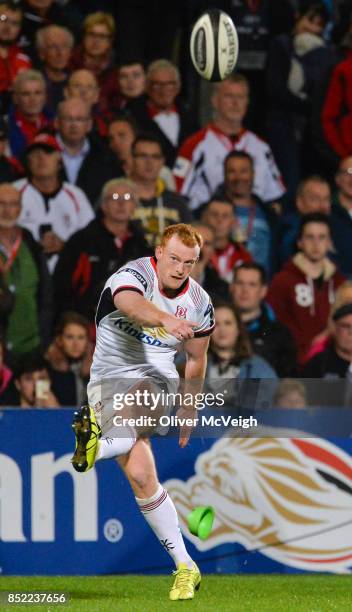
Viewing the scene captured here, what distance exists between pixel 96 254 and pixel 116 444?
3778 millimetres

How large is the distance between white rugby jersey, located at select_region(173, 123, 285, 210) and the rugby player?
459 centimetres

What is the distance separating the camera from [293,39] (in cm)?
1478

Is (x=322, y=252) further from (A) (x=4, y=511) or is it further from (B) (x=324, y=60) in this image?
(A) (x=4, y=511)

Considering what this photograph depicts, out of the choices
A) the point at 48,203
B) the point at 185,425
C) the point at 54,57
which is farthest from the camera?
the point at 54,57

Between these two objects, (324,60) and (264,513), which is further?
(324,60)

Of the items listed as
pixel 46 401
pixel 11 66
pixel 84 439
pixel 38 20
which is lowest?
pixel 46 401

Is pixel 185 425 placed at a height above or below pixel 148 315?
below

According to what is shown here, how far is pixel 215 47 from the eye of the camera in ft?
42.2

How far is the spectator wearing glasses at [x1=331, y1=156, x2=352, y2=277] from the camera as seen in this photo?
44.5ft

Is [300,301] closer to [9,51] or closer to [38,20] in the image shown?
[9,51]

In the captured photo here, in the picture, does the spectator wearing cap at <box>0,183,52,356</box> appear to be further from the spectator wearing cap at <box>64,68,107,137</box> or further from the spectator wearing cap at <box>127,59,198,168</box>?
the spectator wearing cap at <box>127,59,198,168</box>

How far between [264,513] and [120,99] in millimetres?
5423

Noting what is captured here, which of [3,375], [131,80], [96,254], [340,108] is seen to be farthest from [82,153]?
[3,375]

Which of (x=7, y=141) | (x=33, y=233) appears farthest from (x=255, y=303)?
(x=7, y=141)
